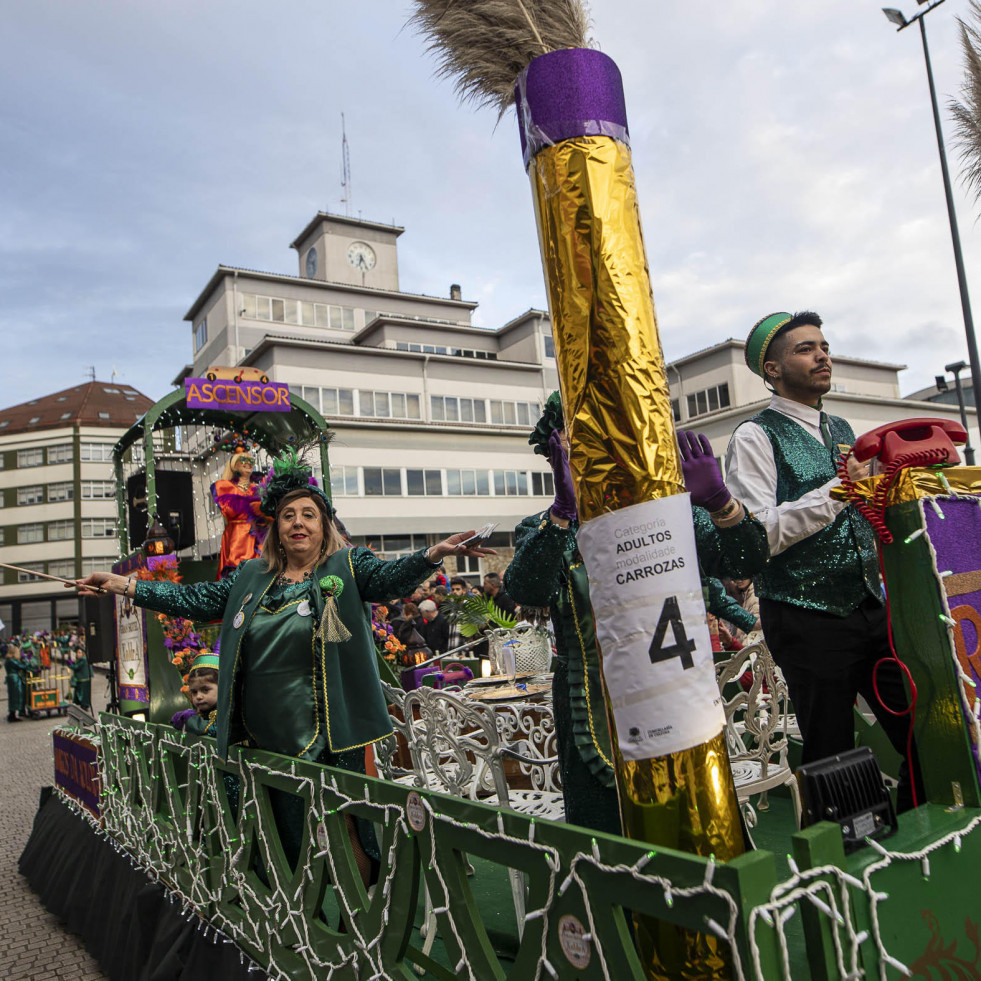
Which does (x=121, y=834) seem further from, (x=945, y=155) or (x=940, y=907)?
(x=945, y=155)

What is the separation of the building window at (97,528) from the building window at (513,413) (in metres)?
29.9

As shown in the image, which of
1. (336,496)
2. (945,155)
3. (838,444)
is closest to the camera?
(838,444)

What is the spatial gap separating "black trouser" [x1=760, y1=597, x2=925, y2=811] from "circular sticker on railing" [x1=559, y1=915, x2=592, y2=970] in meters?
1.09

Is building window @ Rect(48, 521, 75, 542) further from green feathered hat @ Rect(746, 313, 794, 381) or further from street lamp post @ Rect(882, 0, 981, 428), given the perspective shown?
green feathered hat @ Rect(746, 313, 794, 381)

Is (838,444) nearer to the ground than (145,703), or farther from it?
farther from it

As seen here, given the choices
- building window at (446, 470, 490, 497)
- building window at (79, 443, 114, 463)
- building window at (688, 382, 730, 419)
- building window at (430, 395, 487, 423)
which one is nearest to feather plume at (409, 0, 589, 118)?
building window at (446, 470, 490, 497)

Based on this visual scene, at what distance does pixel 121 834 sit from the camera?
13.5 ft

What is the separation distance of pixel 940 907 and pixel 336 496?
28777mm

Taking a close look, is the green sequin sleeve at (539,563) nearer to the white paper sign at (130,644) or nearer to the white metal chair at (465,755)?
the white metal chair at (465,755)

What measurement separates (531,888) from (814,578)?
48.7 inches

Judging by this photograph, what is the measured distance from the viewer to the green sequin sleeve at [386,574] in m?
2.93

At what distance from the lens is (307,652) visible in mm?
2910

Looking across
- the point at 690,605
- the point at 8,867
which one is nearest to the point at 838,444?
the point at 690,605

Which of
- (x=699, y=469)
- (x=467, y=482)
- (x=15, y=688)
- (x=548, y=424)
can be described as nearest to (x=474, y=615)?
(x=548, y=424)
